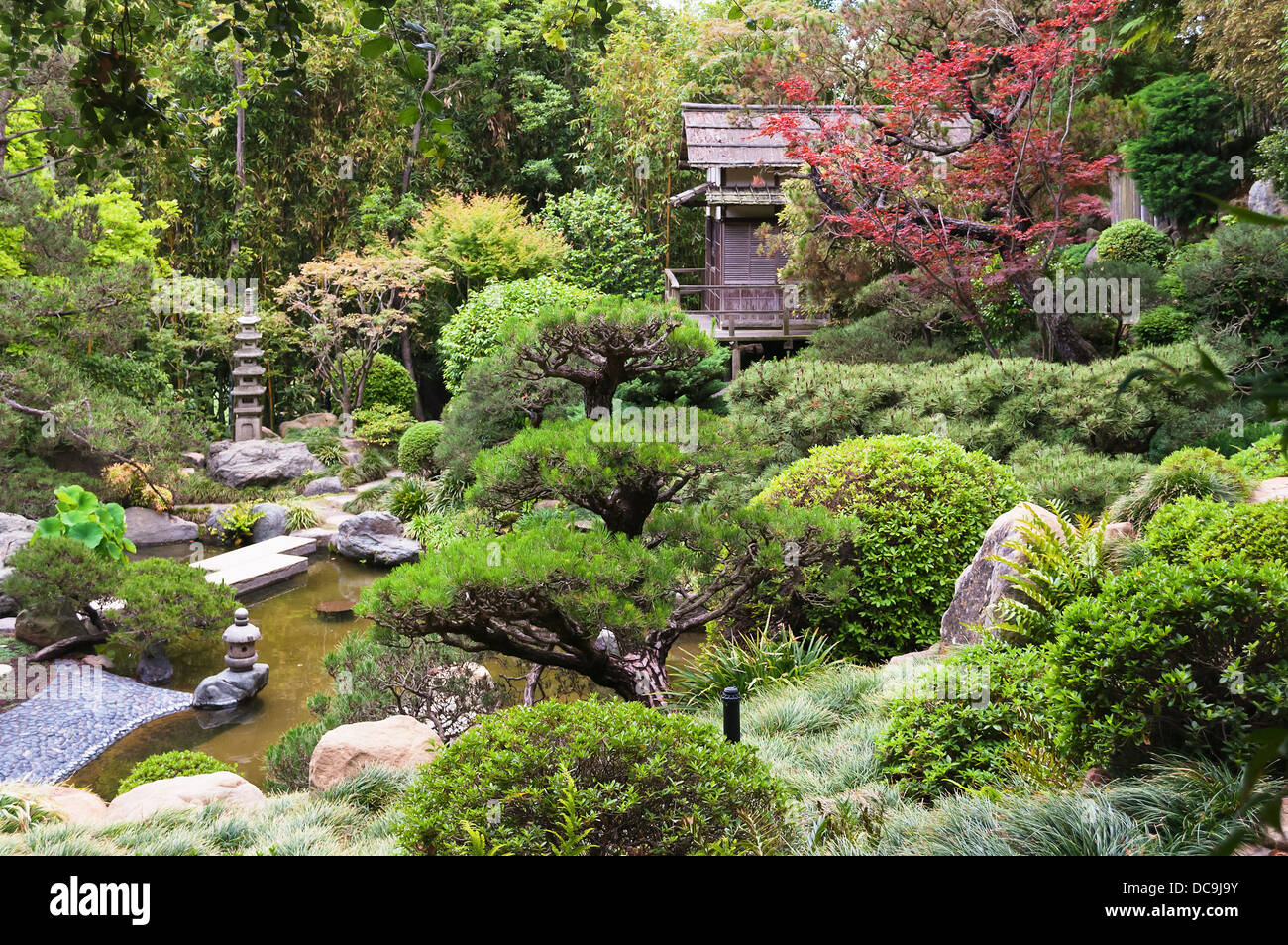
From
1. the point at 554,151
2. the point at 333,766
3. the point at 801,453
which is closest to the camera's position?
the point at 333,766

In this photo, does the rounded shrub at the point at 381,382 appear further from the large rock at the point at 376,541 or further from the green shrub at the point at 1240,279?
the green shrub at the point at 1240,279

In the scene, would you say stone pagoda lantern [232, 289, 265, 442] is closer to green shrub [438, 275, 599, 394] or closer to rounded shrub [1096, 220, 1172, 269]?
green shrub [438, 275, 599, 394]

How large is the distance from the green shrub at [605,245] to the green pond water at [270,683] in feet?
29.0

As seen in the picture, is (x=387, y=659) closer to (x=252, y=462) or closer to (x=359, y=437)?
(x=252, y=462)

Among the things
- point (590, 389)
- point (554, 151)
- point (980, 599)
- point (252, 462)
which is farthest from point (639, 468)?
point (554, 151)

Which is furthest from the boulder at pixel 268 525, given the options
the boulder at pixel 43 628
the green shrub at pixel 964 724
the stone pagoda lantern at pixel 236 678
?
the green shrub at pixel 964 724

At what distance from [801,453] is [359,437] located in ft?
31.2

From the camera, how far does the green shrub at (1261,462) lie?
20.1ft

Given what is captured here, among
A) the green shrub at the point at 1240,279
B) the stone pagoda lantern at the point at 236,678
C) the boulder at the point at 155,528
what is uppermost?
the green shrub at the point at 1240,279

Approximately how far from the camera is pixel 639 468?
5.27 meters

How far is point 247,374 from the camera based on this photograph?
51.4 ft

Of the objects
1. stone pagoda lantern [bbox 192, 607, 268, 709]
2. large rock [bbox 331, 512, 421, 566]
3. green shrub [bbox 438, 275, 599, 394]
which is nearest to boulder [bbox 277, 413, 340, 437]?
green shrub [bbox 438, 275, 599, 394]

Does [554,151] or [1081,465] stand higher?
[554,151]

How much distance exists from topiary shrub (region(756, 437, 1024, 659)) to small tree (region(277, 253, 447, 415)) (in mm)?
11650
